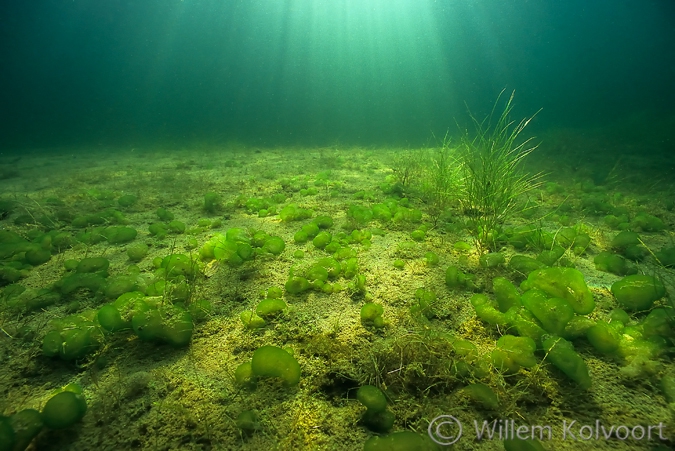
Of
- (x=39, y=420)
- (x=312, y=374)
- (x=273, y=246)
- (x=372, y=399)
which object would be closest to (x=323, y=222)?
(x=273, y=246)

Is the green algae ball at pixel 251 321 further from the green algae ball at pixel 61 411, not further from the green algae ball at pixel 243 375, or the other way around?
the green algae ball at pixel 61 411

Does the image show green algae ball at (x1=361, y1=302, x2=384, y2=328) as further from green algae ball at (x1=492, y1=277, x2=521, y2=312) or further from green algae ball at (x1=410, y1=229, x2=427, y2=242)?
green algae ball at (x1=410, y1=229, x2=427, y2=242)

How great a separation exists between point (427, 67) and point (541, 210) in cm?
13055

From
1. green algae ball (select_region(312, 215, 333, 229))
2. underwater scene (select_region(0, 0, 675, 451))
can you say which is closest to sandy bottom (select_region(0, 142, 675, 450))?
underwater scene (select_region(0, 0, 675, 451))

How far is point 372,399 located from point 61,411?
1255 mm

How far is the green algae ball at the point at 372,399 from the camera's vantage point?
1227 mm

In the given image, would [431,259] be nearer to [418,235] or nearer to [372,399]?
[418,235]

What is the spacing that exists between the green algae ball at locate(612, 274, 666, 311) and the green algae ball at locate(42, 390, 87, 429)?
9.60 feet

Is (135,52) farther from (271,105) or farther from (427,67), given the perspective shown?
(427,67)

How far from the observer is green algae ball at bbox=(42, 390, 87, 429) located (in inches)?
44.5

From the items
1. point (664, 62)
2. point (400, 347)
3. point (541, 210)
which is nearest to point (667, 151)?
point (541, 210)

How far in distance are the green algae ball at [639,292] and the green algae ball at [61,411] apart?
2.93m

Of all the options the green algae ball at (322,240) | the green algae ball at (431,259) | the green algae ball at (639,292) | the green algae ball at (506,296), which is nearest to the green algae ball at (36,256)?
the green algae ball at (322,240)

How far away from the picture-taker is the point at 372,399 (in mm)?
1239
